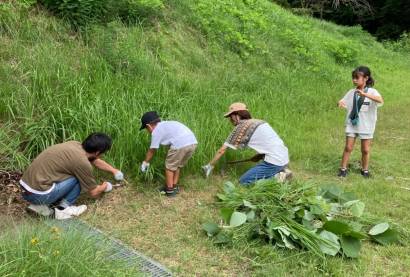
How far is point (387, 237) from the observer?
4266mm

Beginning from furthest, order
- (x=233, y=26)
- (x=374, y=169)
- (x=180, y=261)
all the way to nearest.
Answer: (x=233, y=26) → (x=374, y=169) → (x=180, y=261)

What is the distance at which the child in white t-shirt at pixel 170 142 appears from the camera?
5.06m

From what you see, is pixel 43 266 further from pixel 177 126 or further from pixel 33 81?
pixel 33 81

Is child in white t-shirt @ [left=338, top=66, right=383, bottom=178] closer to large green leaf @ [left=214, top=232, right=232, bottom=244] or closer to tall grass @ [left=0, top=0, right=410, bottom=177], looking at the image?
tall grass @ [left=0, top=0, right=410, bottom=177]

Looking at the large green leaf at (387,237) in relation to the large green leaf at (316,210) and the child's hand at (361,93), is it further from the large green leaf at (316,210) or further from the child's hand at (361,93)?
the child's hand at (361,93)

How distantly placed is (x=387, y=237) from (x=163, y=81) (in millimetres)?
4023

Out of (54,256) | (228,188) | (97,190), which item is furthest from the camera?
(228,188)

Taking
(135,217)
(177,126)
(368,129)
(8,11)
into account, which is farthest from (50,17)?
(368,129)

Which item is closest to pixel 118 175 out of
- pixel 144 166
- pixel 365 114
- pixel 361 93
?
pixel 144 166

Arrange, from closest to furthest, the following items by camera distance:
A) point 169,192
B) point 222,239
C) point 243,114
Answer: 1. point 222,239
2. point 169,192
3. point 243,114

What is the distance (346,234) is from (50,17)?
18.0 feet

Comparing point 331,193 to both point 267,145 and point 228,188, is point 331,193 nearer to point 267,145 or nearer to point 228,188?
point 267,145

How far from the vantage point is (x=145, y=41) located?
8.16 m

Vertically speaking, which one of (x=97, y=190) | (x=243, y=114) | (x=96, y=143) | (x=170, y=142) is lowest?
(x=97, y=190)
